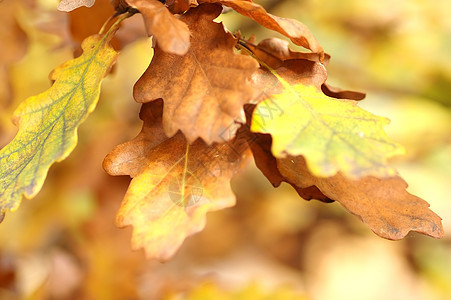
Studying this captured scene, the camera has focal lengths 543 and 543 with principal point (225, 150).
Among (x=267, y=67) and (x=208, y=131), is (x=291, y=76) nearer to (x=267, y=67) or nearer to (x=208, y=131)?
(x=267, y=67)

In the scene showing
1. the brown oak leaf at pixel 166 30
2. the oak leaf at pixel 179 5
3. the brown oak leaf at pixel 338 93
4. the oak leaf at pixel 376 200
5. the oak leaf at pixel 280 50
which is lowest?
the oak leaf at pixel 376 200

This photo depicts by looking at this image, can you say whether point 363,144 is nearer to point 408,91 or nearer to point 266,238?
point 408,91

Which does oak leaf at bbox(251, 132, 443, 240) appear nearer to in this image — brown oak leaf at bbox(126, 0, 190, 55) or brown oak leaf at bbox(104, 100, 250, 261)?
brown oak leaf at bbox(104, 100, 250, 261)

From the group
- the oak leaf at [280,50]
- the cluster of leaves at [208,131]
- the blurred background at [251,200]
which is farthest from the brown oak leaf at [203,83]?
the blurred background at [251,200]

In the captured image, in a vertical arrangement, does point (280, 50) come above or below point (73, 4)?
below

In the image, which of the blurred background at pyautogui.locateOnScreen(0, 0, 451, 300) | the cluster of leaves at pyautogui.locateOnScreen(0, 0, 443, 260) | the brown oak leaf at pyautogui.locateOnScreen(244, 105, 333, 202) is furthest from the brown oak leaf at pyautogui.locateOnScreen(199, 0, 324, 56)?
the blurred background at pyautogui.locateOnScreen(0, 0, 451, 300)

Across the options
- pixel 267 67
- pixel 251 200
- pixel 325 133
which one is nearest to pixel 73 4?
pixel 267 67

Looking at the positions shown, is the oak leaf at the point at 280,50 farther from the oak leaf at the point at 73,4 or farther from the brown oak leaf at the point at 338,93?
the oak leaf at the point at 73,4

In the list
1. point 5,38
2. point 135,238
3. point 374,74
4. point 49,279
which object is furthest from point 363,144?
point 374,74
